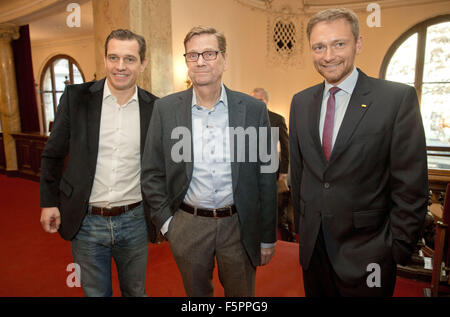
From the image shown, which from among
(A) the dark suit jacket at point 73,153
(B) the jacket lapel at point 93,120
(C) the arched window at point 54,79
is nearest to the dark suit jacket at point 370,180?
(A) the dark suit jacket at point 73,153

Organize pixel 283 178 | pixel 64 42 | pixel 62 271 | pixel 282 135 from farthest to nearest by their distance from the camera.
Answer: pixel 64 42
pixel 283 178
pixel 282 135
pixel 62 271

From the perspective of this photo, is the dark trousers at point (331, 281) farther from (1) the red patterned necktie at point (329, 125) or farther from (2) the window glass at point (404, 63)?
(2) the window glass at point (404, 63)

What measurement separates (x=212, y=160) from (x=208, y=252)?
470mm

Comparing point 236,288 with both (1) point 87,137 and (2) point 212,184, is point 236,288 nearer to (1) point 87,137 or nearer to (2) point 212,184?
(2) point 212,184

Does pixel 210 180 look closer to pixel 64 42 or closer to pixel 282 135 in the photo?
pixel 282 135

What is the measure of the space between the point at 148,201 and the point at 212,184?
0.37 metres

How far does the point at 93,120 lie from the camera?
67.2 inches

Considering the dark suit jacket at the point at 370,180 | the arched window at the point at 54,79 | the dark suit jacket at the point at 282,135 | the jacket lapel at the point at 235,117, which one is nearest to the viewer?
the dark suit jacket at the point at 370,180

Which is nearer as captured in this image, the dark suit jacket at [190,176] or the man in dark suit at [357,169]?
the man in dark suit at [357,169]

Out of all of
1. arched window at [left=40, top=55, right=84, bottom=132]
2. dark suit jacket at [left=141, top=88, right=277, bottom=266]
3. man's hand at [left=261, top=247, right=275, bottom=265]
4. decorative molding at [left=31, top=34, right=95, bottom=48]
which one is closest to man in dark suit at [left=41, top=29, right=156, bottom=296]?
dark suit jacket at [left=141, top=88, right=277, bottom=266]

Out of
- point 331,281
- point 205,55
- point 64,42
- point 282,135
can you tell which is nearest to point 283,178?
point 282,135

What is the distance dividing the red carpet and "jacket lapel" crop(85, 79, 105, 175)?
4.87ft

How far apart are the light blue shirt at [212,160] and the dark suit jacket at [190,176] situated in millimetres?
41

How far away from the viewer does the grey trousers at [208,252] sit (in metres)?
1.55
